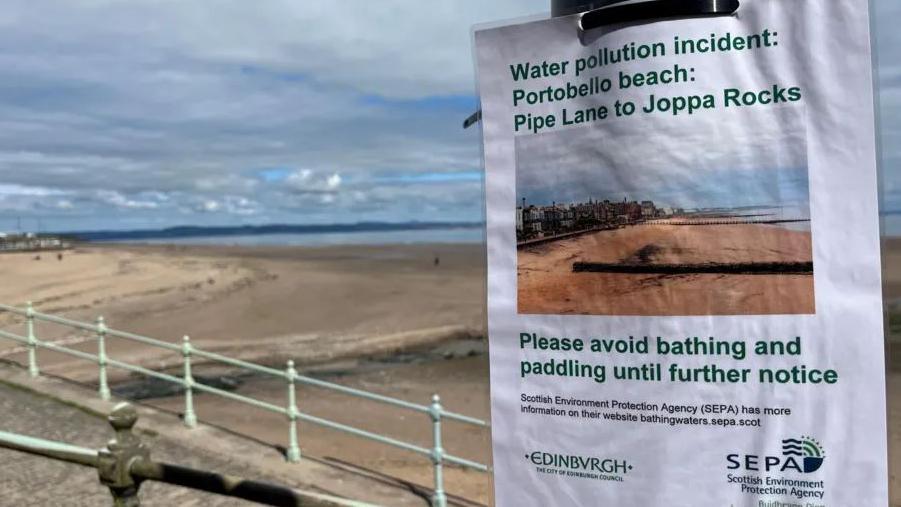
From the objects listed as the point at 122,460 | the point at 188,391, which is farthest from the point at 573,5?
the point at 188,391

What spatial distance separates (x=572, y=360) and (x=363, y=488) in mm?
4812

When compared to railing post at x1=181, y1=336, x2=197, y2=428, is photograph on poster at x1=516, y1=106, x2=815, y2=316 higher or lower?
higher

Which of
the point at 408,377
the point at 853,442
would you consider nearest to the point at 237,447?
the point at 853,442

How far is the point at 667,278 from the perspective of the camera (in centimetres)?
172

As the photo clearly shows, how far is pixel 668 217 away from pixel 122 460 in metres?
2.65

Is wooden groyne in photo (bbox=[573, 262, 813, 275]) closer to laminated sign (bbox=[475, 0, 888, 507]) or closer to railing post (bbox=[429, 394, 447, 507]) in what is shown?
laminated sign (bbox=[475, 0, 888, 507])

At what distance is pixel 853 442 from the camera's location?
163 cm

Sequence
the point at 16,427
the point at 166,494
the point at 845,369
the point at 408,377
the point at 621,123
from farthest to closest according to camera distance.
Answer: the point at 408,377, the point at 16,427, the point at 166,494, the point at 621,123, the point at 845,369

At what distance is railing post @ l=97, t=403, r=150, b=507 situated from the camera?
3.26 m

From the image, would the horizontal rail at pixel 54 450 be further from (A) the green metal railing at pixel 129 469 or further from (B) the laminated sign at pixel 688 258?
(B) the laminated sign at pixel 688 258

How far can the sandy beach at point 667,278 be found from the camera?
165 centimetres

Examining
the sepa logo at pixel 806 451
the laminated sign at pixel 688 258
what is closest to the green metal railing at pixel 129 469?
the laminated sign at pixel 688 258

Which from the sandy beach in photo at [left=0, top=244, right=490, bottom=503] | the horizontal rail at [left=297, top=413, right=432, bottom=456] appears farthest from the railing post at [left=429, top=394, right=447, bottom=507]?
the sandy beach in photo at [left=0, top=244, right=490, bottom=503]

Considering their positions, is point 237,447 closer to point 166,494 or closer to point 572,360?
point 166,494
